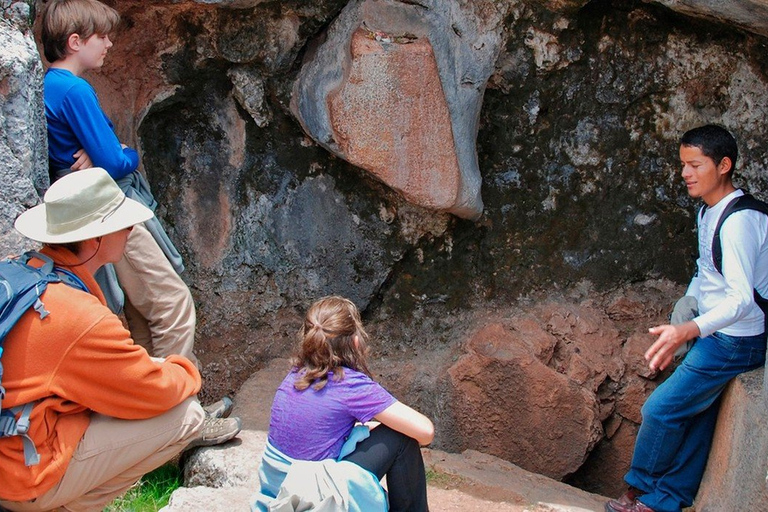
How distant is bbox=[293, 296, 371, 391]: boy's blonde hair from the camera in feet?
8.54

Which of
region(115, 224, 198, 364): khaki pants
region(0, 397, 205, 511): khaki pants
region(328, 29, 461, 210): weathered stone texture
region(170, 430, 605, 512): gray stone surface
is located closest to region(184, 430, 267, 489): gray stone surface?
region(170, 430, 605, 512): gray stone surface

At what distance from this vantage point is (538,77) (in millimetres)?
4207

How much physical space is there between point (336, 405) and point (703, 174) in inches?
63.8

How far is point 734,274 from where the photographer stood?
3.00 m

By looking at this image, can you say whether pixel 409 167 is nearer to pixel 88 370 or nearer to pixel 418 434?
pixel 418 434

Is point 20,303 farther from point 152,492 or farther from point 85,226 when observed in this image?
point 152,492

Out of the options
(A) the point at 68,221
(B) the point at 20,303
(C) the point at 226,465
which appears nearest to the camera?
(B) the point at 20,303

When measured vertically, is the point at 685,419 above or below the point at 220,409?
above

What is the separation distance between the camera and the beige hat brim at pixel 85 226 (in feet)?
7.86

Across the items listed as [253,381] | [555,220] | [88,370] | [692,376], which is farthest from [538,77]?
[88,370]

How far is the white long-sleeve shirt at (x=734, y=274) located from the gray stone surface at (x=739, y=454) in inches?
9.2

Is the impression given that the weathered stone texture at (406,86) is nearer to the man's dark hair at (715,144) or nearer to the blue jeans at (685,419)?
the man's dark hair at (715,144)

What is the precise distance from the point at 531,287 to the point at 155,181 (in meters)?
1.95

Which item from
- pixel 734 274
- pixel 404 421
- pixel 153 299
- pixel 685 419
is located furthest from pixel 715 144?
pixel 153 299
